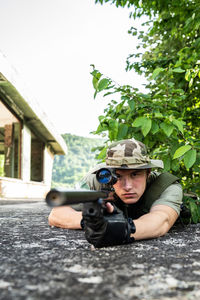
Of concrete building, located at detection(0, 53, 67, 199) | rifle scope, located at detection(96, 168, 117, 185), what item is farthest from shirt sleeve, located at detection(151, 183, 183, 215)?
concrete building, located at detection(0, 53, 67, 199)

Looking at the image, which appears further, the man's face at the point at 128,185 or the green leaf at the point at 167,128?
the green leaf at the point at 167,128

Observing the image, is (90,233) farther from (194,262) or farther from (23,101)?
(23,101)

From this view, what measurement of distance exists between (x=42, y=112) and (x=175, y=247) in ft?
30.8

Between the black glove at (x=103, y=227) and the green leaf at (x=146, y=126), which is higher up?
the green leaf at (x=146, y=126)

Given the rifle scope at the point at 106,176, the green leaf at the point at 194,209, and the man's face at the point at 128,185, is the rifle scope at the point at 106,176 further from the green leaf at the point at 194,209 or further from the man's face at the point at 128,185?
the green leaf at the point at 194,209

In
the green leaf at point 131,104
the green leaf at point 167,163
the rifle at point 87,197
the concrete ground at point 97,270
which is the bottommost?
the concrete ground at point 97,270

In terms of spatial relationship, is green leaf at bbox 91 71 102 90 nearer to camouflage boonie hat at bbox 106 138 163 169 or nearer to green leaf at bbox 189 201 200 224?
camouflage boonie hat at bbox 106 138 163 169

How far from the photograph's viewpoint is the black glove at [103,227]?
1.30 metres

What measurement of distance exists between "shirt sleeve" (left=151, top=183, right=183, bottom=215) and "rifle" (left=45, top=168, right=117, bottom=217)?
531 millimetres

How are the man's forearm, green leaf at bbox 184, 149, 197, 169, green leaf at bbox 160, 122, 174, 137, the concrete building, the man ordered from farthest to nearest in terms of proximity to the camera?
the concrete building < green leaf at bbox 160, 122, 174, 137 < green leaf at bbox 184, 149, 197, 169 < the man's forearm < the man

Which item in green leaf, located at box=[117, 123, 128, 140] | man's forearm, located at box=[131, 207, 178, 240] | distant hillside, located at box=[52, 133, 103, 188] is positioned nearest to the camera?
man's forearm, located at box=[131, 207, 178, 240]

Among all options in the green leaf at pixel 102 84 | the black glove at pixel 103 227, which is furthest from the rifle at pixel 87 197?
the green leaf at pixel 102 84

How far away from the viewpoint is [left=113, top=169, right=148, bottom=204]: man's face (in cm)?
205

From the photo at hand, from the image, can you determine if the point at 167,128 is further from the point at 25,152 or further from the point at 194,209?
the point at 25,152
